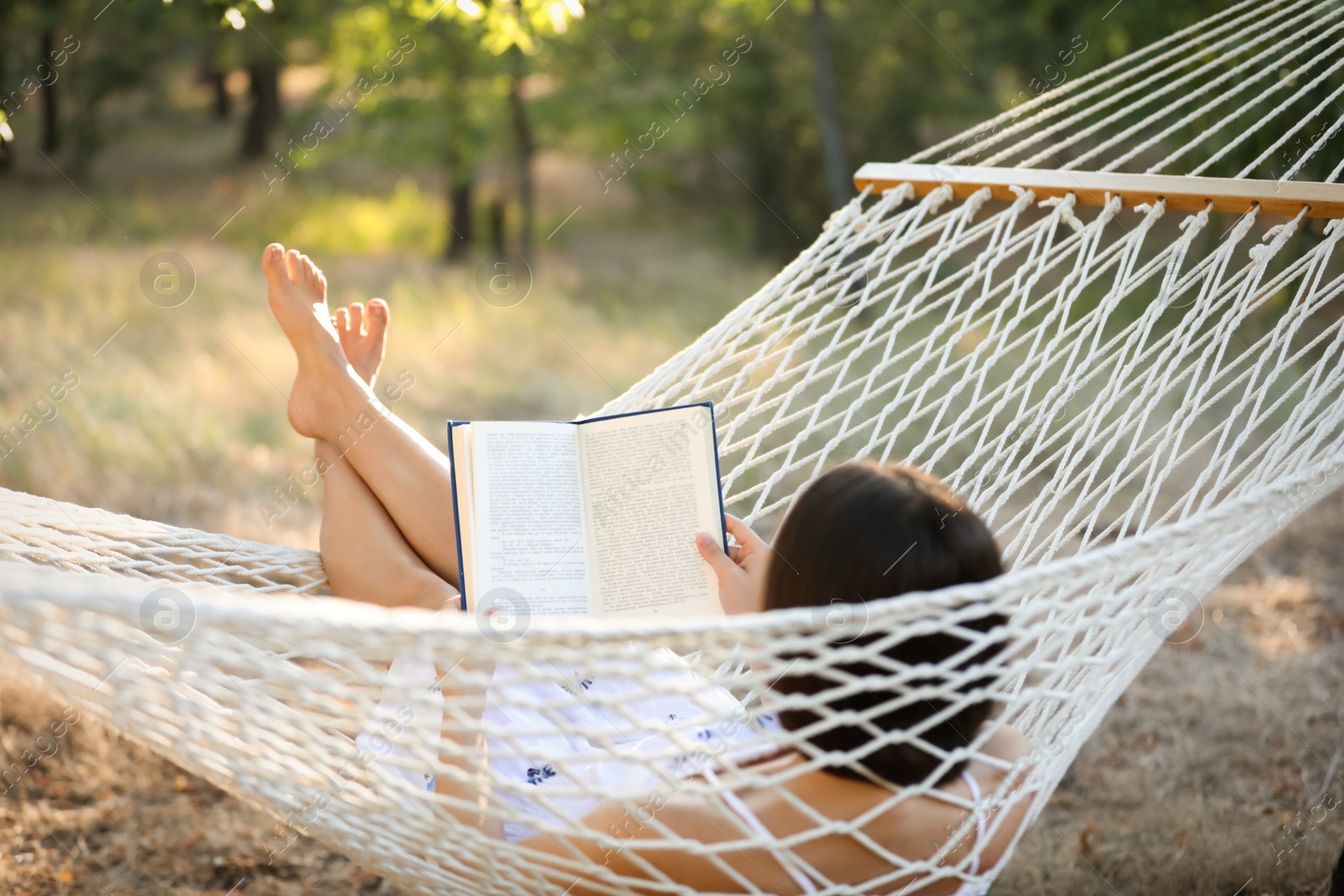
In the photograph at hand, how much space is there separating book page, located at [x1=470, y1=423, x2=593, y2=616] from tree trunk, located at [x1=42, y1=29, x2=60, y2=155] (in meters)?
7.62

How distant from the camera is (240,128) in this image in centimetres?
944

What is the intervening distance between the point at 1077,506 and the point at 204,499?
2.18m

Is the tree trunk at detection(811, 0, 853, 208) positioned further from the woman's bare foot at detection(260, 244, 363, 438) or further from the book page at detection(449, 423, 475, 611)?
the book page at detection(449, 423, 475, 611)

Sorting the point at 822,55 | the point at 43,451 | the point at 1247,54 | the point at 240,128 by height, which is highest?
the point at 240,128

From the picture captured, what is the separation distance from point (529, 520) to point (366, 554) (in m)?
0.25

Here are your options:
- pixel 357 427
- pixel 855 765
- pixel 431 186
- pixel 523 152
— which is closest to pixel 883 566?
pixel 855 765

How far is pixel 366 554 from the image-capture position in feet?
4.40

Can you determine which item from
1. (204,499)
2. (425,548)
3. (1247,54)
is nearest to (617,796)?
(425,548)

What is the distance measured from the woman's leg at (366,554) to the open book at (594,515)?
0.46 feet

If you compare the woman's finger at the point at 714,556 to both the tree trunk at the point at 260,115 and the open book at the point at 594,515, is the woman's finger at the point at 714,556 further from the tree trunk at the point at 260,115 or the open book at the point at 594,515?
the tree trunk at the point at 260,115

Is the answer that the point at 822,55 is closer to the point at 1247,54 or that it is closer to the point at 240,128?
the point at 1247,54

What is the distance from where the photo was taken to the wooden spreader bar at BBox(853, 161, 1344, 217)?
150cm

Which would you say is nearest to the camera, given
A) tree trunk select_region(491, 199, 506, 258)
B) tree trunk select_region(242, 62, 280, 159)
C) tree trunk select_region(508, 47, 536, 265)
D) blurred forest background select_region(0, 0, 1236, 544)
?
blurred forest background select_region(0, 0, 1236, 544)

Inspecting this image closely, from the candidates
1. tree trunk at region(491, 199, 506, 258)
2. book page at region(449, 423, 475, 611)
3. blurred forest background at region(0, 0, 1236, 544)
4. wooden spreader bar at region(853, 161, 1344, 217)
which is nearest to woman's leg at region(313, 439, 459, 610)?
book page at region(449, 423, 475, 611)
